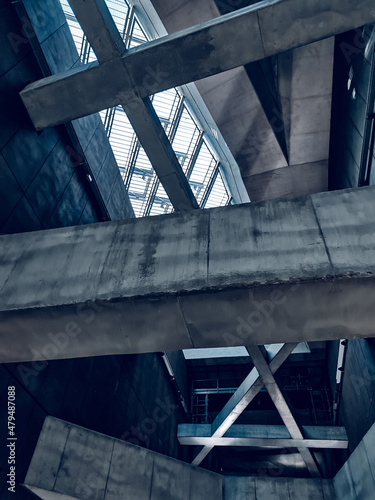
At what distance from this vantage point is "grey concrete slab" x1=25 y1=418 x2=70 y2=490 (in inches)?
240

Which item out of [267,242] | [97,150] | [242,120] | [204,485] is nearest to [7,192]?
[97,150]

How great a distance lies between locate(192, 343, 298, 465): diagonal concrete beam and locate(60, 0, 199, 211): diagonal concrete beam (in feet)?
19.4

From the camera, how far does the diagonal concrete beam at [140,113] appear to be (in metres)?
6.87

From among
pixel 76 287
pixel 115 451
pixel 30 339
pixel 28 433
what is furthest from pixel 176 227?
pixel 115 451

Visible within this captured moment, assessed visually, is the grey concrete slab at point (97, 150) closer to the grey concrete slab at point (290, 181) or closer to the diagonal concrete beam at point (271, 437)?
the grey concrete slab at point (290, 181)

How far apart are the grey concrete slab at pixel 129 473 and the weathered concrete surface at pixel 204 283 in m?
5.17

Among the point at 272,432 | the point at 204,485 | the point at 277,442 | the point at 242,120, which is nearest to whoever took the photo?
the point at 204,485

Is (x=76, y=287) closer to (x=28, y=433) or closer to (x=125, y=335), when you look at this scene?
(x=125, y=335)

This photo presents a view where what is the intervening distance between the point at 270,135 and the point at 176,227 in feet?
29.9

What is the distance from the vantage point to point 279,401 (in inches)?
448

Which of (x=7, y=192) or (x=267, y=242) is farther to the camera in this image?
(x=7, y=192)

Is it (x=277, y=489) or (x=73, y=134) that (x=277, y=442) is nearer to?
(x=277, y=489)

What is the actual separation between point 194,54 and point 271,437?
13.6 m

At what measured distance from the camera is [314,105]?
1064 centimetres
